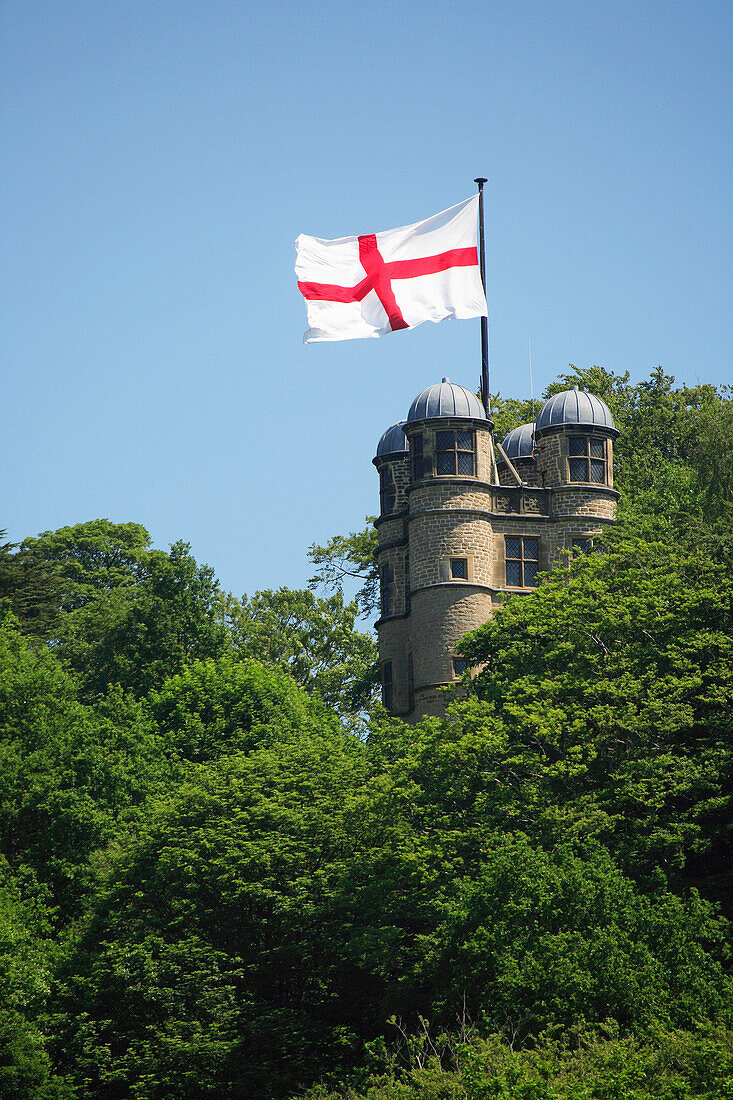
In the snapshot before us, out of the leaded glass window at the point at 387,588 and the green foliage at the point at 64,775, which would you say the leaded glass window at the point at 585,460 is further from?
the green foliage at the point at 64,775

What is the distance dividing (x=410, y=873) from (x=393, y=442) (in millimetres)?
25178

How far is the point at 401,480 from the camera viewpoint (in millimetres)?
60656

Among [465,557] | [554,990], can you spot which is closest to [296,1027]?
[554,990]

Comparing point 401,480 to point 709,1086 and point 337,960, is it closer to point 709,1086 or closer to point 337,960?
point 337,960

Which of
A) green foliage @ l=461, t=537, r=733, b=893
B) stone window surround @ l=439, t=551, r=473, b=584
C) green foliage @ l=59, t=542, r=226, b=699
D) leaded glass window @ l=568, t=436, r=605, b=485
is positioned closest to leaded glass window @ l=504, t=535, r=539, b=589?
stone window surround @ l=439, t=551, r=473, b=584

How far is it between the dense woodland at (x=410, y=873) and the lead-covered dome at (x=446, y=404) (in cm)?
729

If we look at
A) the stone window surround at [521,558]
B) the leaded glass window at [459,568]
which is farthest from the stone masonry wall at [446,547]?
the stone window surround at [521,558]

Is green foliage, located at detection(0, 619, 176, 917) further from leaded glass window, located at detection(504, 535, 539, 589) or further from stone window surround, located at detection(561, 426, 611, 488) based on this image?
stone window surround, located at detection(561, 426, 611, 488)

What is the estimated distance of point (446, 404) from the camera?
5612 centimetres

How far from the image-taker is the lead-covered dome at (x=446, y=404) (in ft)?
184

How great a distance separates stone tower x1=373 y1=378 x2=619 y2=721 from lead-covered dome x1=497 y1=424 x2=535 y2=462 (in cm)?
80

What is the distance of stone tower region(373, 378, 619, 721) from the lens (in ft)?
178

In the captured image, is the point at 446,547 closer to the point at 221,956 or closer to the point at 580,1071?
the point at 221,956

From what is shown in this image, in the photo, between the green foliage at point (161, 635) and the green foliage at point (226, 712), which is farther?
the green foliage at point (161, 635)
